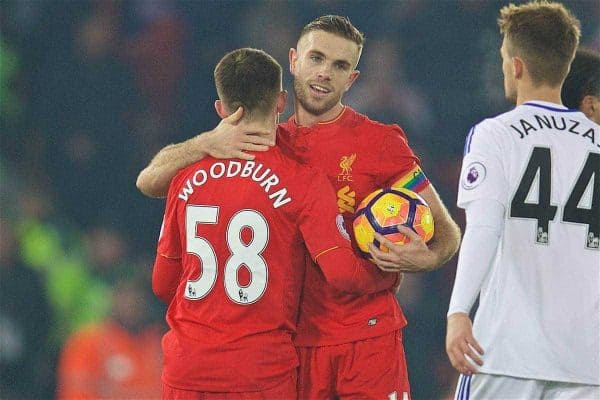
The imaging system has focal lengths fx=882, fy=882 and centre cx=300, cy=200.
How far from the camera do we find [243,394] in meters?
3.19

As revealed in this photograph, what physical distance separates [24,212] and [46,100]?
993 millimetres

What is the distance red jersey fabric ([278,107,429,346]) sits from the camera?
350 centimetres

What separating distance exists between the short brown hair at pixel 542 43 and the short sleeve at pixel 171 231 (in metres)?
1.36

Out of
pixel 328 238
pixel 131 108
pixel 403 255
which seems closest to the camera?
pixel 328 238

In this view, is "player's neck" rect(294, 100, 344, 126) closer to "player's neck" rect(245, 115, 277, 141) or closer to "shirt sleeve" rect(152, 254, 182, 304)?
"player's neck" rect(245, 115, 277, 141)

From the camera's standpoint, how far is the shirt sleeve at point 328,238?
3.19m

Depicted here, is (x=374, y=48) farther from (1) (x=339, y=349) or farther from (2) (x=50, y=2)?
(1) (x=339, y=349)

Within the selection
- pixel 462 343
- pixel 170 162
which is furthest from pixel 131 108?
pixel 462 343

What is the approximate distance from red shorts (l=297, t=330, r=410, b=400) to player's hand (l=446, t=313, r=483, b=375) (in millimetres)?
592

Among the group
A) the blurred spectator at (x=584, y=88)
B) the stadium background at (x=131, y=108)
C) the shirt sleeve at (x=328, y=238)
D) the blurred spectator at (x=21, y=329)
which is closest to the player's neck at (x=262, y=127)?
the shirt sleeve at (x=328, y=238)

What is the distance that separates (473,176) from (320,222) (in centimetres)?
57

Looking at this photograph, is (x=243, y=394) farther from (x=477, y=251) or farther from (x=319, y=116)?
(x=319, y=116)

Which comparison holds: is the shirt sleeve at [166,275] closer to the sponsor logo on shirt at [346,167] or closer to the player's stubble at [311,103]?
the sponsor logo on shirt at [346,167]

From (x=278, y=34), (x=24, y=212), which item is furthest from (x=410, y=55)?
(x=24, y=212)
